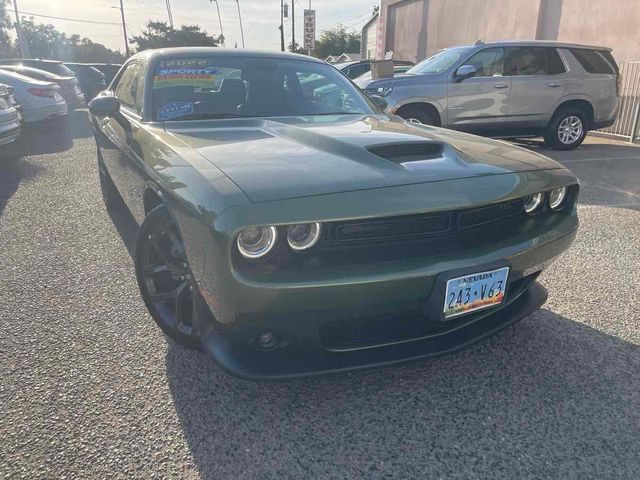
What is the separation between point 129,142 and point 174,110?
→ 1.20 ft

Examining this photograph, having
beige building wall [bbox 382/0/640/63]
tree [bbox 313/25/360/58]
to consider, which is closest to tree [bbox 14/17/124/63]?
tree [bbox 313/25/360/58]

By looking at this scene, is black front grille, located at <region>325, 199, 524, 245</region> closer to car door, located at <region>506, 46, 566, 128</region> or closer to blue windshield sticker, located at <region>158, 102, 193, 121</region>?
blue windshield sticker, located at <region>158, 102, 193, 121</region>

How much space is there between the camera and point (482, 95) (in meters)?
7.95

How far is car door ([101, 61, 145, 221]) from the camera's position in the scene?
9.72ft

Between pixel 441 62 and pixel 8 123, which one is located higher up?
pixel 441 62

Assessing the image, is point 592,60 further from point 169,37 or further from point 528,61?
point 169,37

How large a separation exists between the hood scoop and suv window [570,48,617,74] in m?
7.34

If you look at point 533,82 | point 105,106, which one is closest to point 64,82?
point 533,82

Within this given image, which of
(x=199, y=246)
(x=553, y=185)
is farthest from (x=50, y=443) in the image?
(x=553, y=185)

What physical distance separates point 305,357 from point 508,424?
0.88m

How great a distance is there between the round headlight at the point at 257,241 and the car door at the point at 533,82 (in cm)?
732

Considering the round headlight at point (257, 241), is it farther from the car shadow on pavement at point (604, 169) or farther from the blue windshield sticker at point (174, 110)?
the car shadow on pavement at point (604, 169)

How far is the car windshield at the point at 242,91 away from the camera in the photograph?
10.2ft

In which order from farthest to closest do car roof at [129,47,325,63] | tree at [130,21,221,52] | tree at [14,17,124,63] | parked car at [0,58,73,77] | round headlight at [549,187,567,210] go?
tree at [14,17,124,63] → tree at [130,21,221,52] → parked car at [0,58,73,77] → car roof at [129,47,325,63] → round headlight at [549,187,567,210]
